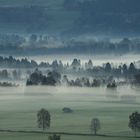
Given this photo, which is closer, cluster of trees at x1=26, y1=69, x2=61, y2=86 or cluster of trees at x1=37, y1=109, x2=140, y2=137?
cluster of trees at x1=37, y1=109, x2=140, y2=137

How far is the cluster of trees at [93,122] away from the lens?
21.7 m

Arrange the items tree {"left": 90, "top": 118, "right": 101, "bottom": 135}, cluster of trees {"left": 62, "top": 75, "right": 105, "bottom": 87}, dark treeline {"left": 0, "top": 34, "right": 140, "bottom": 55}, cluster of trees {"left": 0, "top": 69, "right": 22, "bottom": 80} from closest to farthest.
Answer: tree {"left": 90, "top": 118, "right": 101, "bottom": 135} → cluster of trees {"left": 0, "top": 69, "right": 22, "bottom": 80} → cluster of trees {"left": 62, "top": 75, "right": 105, "bottom": 87} → dark treeline {"left": 0, "top": 34, "right": 140, "bottom": 55}

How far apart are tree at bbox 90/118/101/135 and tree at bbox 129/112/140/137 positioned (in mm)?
1057

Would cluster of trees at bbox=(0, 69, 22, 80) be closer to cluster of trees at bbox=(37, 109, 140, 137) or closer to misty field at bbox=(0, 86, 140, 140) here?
misty field at bbox=(0, 86, 140, 140)

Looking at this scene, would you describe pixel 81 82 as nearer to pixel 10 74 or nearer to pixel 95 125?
pixel 95 125

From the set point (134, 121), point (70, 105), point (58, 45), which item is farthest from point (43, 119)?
point (134, 121)

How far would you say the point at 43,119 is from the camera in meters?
22.7

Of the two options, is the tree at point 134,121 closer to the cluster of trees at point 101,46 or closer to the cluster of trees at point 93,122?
the cluster of trees at point 93,122

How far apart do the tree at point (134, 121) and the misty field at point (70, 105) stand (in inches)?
5.6

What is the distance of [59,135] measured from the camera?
21.0 meters

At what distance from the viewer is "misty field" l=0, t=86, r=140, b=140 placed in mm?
21969

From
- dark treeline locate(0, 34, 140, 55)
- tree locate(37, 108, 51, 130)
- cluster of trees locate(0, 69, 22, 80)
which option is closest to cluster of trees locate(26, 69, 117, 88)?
cluster of trees locate(0, 69, 22, 80)

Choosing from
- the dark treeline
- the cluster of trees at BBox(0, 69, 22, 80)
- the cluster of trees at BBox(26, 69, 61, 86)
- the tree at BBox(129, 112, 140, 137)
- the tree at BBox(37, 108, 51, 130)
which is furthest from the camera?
the dark treeline

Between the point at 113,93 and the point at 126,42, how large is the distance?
1.96 m
